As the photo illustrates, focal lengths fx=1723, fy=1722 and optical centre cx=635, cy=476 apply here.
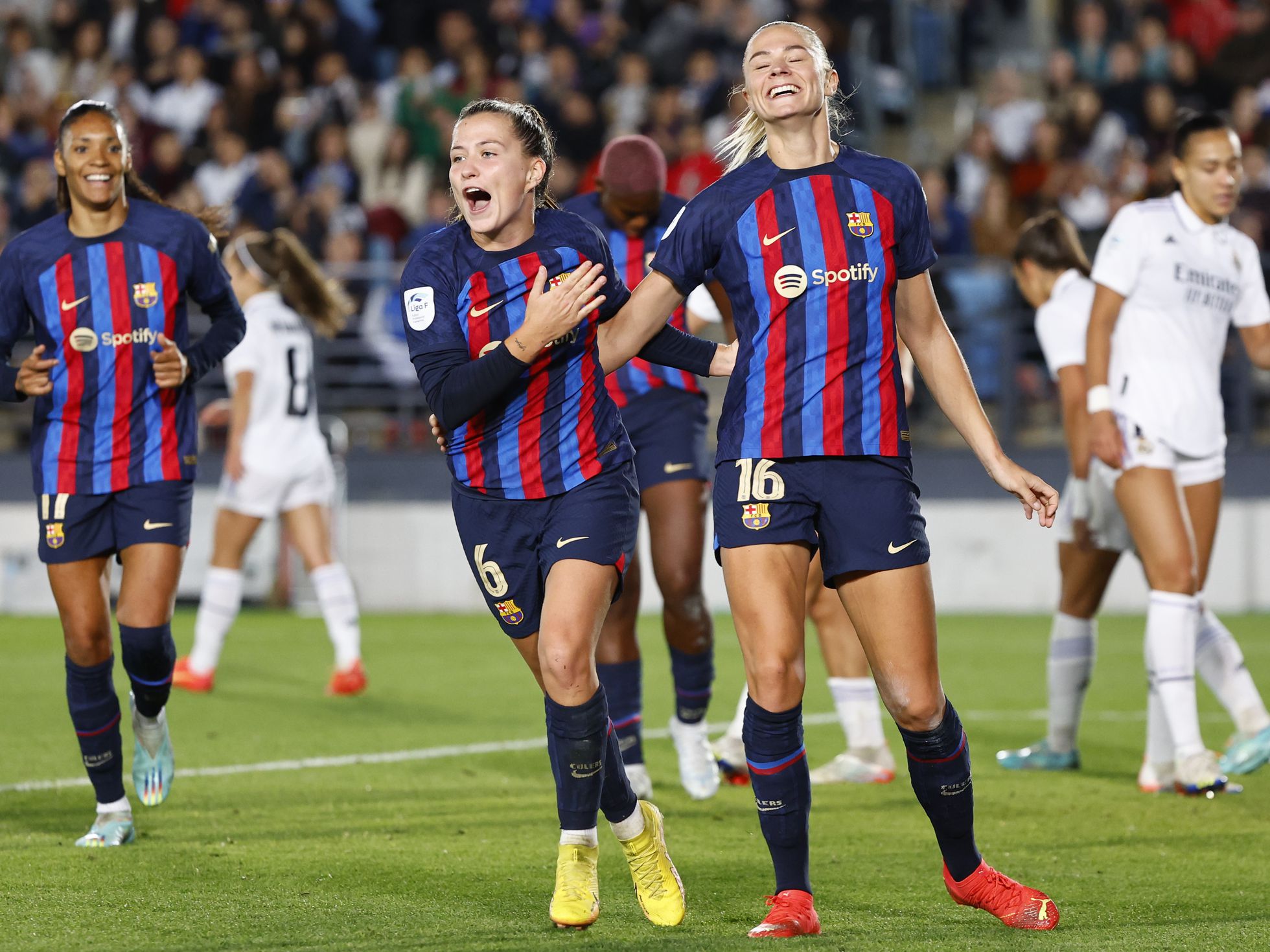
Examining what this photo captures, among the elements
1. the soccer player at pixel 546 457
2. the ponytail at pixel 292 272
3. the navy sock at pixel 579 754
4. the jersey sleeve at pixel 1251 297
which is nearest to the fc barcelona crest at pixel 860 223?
the soccer player at pixel 546 457

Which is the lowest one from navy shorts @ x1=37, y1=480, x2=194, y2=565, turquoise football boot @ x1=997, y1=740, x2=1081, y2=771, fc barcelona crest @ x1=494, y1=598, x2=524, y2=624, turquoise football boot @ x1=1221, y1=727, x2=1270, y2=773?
turquoise football boot @ x1=997, y1=740, x2=1081, y2=771

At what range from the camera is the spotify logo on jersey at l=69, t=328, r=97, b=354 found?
5211 mm

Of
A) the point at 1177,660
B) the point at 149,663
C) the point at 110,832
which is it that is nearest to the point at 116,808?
the point at 110,832

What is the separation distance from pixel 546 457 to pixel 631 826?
959 mm

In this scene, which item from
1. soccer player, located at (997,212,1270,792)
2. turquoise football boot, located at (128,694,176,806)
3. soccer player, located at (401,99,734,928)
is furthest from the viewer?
soccer player, located at (997,212,1270,792)

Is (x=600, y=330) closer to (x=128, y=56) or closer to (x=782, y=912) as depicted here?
(x=782, y=912)

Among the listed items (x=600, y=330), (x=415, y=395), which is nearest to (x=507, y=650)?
(x=415, y=395)

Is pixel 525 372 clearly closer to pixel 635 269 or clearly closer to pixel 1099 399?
pixel 635 269

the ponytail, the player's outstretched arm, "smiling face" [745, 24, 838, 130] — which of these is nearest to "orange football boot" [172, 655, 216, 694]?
the ponytail

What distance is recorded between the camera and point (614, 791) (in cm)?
433

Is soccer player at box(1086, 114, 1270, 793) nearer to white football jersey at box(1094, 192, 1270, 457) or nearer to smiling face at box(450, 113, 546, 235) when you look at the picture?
white football jersey at box(1094, 192, 1270, 457)

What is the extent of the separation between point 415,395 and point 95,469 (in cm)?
809

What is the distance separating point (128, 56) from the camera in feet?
56.6

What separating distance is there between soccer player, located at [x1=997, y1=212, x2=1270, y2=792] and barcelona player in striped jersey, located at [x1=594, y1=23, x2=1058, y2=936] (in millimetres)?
2330
